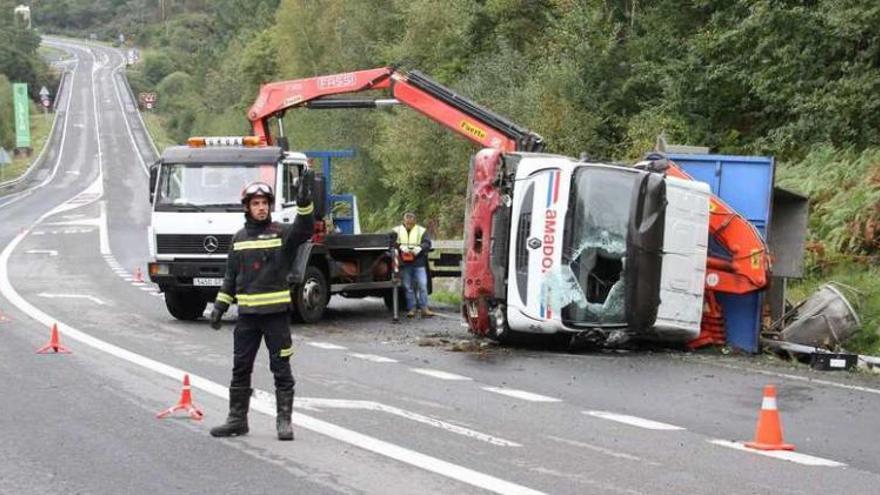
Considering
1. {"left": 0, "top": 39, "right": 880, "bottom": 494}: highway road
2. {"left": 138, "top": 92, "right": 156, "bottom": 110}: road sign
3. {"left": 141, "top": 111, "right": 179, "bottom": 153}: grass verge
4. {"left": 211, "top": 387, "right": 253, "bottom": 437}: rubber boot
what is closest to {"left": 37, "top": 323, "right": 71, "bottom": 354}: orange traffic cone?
{"left": 0, "top": 39, "right": 880, "bottom": 494}: highway road

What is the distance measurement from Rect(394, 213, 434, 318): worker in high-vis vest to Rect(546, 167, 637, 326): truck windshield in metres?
5.83

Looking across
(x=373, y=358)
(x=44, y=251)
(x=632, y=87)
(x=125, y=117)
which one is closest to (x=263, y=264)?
(x=373, y=358)

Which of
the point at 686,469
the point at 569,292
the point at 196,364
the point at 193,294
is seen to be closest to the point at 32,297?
the point at 193,294

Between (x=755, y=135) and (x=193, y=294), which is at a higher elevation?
(x=755, y=135)

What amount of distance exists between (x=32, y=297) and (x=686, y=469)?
1695 cm

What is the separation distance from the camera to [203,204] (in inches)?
693

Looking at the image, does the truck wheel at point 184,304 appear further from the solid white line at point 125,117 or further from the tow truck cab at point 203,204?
the solid white line at point 125,117

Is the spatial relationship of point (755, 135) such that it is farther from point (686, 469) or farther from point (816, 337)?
point (686, 469)

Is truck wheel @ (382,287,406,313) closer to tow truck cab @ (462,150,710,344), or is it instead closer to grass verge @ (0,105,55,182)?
tow truck cab @ (462,150,710,344)

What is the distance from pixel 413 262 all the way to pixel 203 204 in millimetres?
3568

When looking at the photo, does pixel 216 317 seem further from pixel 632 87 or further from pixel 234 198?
pixel 632 87

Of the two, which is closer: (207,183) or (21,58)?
(207,183)

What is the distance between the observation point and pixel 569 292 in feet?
44.1

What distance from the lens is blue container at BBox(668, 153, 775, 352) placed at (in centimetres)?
1430
